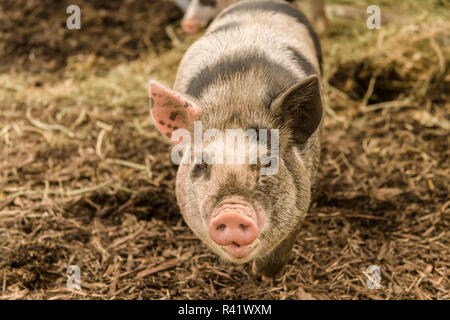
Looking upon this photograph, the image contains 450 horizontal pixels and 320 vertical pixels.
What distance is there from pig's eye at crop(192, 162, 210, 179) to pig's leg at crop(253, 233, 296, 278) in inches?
Answer: 33.2

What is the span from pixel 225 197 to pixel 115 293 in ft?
4.62

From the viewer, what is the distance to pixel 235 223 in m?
2.38

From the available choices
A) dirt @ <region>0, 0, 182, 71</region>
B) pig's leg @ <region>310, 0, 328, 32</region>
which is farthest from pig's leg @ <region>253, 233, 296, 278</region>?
dirt @ <region>0, 0, 182, 71</region>

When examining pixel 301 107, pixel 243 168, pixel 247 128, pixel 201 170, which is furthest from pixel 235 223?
pixel 301 107

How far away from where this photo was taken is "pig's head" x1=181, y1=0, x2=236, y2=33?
6.42 metres

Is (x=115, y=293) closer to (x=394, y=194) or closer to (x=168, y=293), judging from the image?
(x=168, y=293)

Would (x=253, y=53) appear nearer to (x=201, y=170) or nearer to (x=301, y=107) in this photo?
(x=301, y=107)

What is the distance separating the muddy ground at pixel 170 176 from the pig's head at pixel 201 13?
1.81ft

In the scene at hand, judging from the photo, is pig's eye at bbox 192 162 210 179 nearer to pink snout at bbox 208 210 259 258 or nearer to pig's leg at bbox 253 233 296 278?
pink snout at bbox 208 210 259 258

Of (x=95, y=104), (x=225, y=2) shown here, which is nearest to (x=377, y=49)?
(x=225, y=2)

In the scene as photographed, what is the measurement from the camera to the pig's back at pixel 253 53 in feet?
9.97

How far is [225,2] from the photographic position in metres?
6.48
